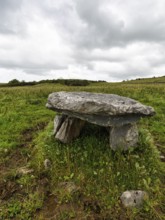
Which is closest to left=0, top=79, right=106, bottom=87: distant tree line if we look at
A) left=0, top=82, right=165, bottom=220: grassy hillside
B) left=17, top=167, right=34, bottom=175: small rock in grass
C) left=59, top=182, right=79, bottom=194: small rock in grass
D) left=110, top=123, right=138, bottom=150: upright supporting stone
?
left=0, top=82, right=165, bottom=220: grassy hillside

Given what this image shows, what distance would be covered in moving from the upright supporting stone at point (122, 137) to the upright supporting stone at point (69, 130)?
133 cm

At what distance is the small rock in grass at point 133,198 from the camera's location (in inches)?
279

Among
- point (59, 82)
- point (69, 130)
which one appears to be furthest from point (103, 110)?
point (59, 82)

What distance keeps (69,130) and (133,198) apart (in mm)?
3431

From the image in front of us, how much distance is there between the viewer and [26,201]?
7.39m

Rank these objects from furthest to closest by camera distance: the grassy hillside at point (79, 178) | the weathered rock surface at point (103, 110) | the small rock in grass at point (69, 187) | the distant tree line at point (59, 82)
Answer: the distant tree line at point (59, 82), the weathered rock surface at point (103, 110), the small rock in grass at point (69, 187), the grassy hillside at point (79, 178)

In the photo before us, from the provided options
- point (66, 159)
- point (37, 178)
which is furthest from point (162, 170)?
point (37, 178)

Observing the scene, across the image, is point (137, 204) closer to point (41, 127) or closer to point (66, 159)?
point (66, 159)

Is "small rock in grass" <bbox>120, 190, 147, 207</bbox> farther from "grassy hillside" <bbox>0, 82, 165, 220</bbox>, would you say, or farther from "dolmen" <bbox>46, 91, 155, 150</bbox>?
"dolmen" <bbox>46, 91, 155, 150</bbox>

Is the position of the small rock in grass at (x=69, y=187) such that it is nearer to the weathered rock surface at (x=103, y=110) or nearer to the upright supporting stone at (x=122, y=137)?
the upright supporting stone at (x=122, y=137)

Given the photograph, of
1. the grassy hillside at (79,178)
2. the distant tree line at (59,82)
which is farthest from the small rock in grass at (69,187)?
the distant tree line at (59,82)

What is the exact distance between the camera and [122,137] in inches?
349

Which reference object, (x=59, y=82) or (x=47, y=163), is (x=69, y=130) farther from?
(x=59, y=82)

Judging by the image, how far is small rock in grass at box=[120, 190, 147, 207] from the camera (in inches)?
279
